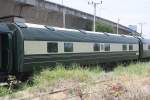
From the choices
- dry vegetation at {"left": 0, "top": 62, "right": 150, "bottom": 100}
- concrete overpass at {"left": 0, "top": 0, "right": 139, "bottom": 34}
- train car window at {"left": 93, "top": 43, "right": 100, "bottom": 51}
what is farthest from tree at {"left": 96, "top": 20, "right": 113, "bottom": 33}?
dry vegetation at {"left": 0, "top": 62, "right": 150, "bottom": 100}

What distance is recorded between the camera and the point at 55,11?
52.3 metres

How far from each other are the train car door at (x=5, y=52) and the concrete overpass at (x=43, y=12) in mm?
22459

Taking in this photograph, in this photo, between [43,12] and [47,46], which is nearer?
[47,46]

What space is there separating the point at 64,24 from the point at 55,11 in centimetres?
218

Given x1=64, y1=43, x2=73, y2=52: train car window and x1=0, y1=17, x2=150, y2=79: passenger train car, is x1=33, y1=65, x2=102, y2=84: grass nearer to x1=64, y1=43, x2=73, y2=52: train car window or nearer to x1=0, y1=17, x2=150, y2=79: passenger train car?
x1=0, y1=17, x2=150, y2=79: passenger train car

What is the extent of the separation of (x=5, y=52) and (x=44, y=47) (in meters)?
2.03

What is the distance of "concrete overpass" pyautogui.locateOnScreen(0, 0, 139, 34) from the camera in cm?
4131

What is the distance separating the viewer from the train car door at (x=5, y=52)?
16547mm

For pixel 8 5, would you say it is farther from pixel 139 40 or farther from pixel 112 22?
pixel 112 22

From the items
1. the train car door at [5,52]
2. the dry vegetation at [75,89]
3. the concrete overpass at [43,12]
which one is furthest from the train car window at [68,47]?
the concrete overpass at [43,12]

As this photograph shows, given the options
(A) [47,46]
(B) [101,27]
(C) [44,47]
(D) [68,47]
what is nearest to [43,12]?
(B) [101,27]

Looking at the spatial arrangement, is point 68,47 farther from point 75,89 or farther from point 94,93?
point 94,93

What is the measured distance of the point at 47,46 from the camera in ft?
60.3

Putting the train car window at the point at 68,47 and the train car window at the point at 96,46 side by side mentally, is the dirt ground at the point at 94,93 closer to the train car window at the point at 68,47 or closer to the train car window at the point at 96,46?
the train car window at the point at 68,47
